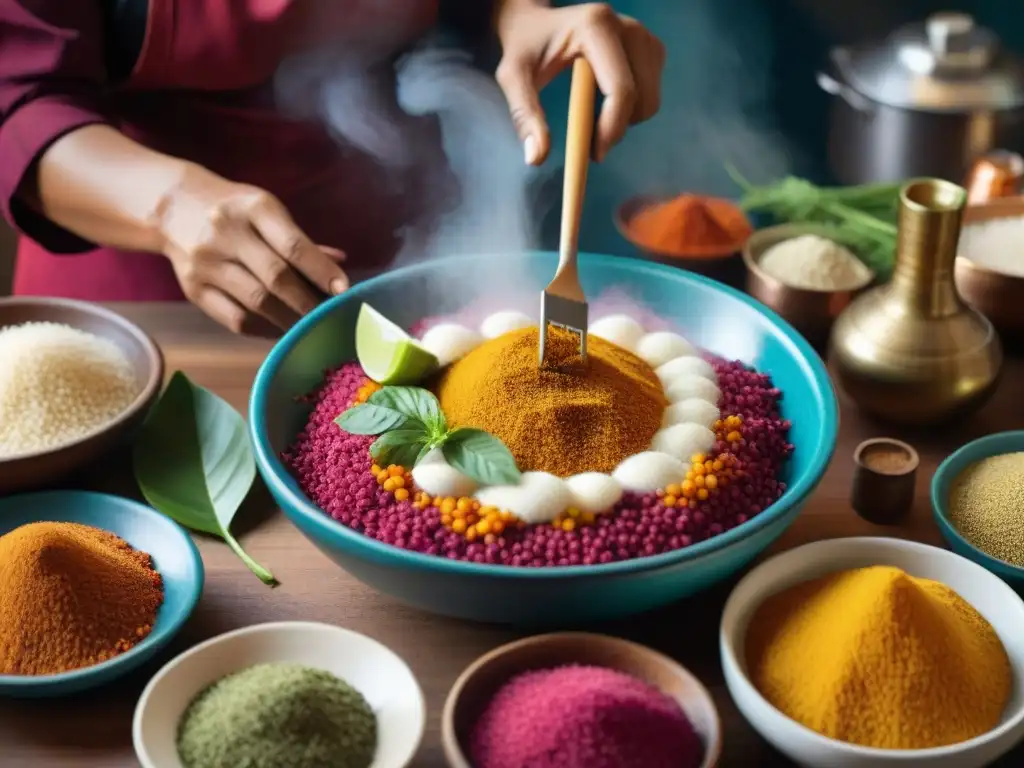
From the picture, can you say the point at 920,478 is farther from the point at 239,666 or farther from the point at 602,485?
the point at 239,666

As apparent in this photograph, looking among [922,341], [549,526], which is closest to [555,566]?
[549,526]

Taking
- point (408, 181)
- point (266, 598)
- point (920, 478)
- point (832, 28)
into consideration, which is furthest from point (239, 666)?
point (832, 28)

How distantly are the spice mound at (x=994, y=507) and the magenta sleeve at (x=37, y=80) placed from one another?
1.21 metres

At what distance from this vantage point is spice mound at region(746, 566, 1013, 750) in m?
0.85

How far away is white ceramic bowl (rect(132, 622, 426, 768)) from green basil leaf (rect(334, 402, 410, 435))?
8.6 inches

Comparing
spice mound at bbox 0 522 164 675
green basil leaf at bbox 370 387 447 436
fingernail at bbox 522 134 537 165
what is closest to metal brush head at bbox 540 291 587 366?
green basil leaf at bbox 370 387 447 436

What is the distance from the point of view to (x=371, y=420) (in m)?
1.08

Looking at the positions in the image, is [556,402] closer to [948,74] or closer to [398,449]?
[398,449]

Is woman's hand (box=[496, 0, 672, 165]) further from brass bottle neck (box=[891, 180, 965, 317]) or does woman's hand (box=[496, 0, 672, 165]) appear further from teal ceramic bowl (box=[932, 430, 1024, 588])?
teal ceramic bowl (box=[932, 430, 1024, 588])

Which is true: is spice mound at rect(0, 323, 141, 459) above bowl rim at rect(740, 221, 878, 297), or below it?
above

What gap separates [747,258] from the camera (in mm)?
1555

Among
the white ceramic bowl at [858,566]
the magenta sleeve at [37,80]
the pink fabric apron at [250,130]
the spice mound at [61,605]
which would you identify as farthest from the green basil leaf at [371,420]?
the magenta sleeve at [37,80]

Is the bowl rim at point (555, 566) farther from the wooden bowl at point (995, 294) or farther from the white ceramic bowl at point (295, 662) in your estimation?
the wooden bowl at point (995, 294)

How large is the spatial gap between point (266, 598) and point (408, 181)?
39.7 inches
